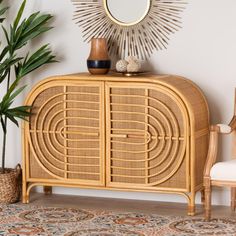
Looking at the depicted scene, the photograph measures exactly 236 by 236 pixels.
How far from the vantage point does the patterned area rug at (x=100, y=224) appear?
14.7 feet

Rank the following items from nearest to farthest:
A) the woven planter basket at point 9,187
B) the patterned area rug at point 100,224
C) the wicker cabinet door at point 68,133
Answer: the patterned area rug at point 100,224 < the wicker cabinet door at point 68,133 < the woven planter basket at point 9,187

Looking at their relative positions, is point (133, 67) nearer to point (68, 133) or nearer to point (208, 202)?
point (68, 133)

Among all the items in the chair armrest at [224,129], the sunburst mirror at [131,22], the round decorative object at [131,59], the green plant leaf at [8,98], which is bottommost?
the chair armrest at [224,129]

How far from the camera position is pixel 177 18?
17.1 feet

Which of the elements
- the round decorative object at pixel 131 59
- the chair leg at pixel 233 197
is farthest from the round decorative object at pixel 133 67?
the chair leg at pixel 233 197

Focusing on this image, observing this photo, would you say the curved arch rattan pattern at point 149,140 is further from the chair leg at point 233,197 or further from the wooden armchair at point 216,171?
the chair leg at point 233,197

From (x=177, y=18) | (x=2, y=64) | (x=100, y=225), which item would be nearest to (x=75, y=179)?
(x=100, y=225)

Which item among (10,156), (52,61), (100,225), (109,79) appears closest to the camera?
(100,225)

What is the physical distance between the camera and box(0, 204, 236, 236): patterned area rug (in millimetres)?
4480

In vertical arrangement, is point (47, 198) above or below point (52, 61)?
below

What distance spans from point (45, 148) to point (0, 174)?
1.26 feet

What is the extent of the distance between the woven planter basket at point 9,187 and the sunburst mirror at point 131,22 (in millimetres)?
1136

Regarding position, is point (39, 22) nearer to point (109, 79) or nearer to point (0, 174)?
point (109, 79)

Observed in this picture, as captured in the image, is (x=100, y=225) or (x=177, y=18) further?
(x=177, y=18)
